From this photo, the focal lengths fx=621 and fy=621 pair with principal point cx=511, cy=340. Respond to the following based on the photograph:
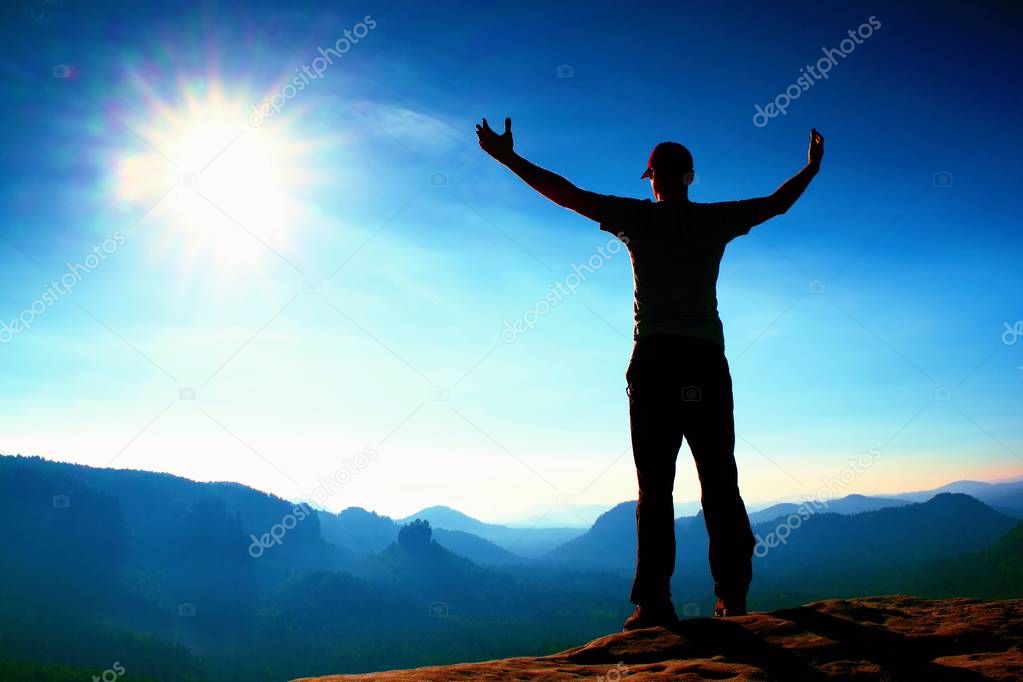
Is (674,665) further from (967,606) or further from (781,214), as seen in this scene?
(781,214)

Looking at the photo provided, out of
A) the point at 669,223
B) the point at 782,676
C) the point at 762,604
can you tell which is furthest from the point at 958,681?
the point at 762,604

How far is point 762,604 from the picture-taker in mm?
179000

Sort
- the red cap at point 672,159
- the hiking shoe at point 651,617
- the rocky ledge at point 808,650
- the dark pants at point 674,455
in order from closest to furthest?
the rocky ledge at point 808,650
the hiking shoe at point 651,617
the dark pants at point 674,455
the red cap at point 672,159

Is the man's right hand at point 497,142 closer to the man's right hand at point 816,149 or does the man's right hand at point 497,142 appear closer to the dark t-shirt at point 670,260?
the dark t-shirt at point 670,260

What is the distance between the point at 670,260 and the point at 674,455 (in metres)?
1.74

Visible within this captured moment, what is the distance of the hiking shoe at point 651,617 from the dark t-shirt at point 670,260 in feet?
7.79

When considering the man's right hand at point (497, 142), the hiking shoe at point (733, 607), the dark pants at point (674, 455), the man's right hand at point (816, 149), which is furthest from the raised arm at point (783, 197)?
the hiking shoe at point (733, 607)

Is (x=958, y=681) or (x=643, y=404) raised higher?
(x=643, y=404)

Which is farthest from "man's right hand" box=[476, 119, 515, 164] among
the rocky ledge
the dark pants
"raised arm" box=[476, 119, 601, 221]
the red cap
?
the rocky ledge

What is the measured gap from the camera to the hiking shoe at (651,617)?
210 inches

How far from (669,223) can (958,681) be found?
3.78 meters

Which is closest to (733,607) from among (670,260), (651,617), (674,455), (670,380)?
(651,617)

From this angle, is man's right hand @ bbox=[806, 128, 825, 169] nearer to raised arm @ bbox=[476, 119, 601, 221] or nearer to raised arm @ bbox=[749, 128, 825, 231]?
raised arm @ bbox=[749, 128, 825, 231]

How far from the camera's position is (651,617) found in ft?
17.6
